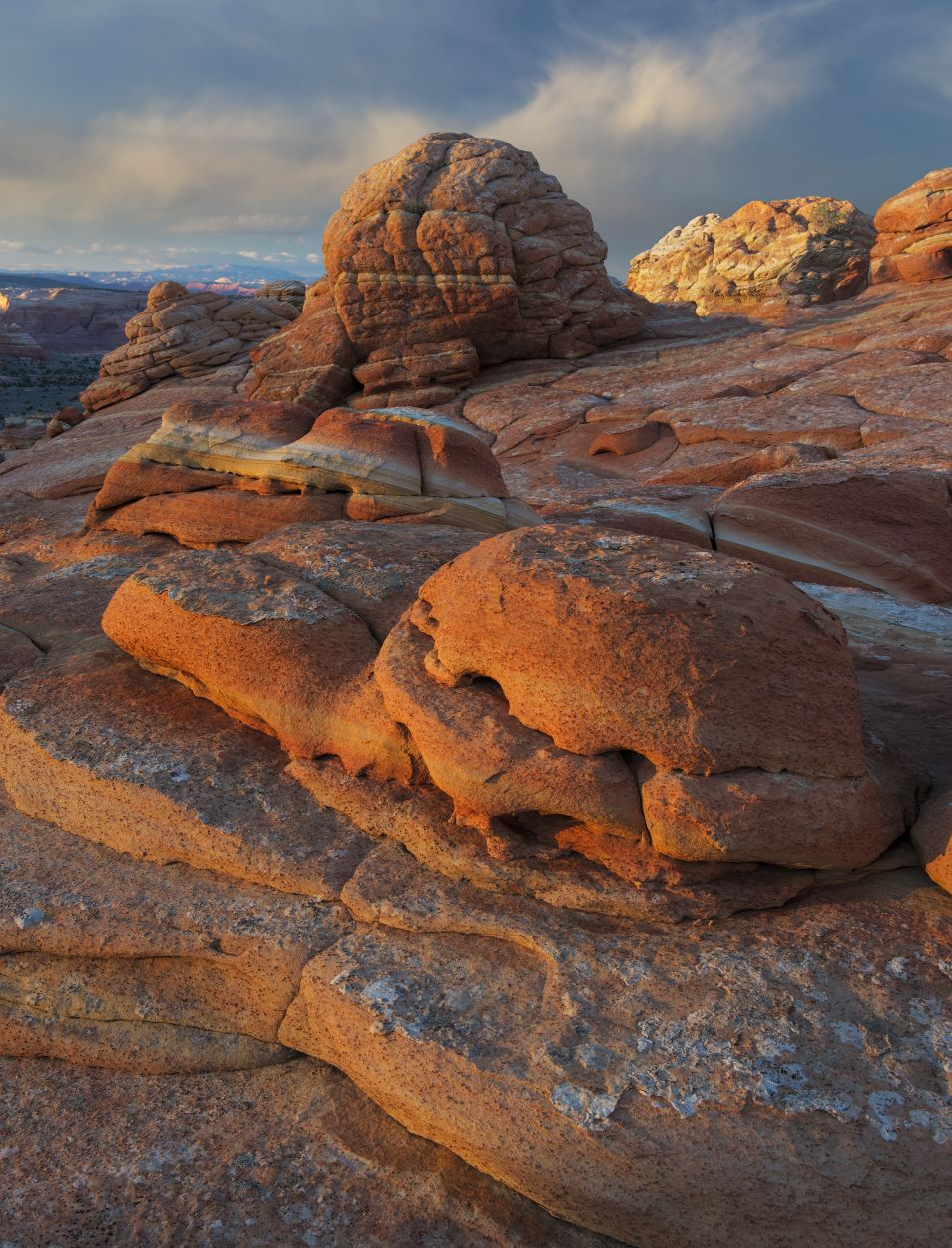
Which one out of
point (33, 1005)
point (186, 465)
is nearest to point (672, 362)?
point (186, 465)

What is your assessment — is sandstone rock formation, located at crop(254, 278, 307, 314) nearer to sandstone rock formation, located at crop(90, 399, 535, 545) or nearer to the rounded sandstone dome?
the rounded sandstone dome

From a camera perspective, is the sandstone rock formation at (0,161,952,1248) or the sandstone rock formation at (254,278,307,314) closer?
the sandstone rock formation at (0,161,952,1248)

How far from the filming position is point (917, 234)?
2252 cm

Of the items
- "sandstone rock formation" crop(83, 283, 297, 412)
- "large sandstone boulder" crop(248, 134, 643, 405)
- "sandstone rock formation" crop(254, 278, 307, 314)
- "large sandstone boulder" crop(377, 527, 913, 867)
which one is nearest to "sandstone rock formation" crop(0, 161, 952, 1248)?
"large sandstone boulder" crop(377, 527, 913, 867)

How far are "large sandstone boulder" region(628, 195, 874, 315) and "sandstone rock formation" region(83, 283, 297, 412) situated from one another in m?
14.2

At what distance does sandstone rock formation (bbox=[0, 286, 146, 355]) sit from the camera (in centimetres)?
9181

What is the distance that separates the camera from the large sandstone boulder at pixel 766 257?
29500 millimetres

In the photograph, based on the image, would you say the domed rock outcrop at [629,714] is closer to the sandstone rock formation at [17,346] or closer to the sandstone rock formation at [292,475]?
the sandstone rock formation at [292,475]

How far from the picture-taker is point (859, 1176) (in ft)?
10.0

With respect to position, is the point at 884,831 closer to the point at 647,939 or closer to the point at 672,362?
the point at 647,939

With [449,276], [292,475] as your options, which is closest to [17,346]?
[449,276]

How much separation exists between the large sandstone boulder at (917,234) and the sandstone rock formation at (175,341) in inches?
722

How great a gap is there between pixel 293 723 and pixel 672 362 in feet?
52.7

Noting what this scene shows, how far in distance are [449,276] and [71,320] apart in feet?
299
